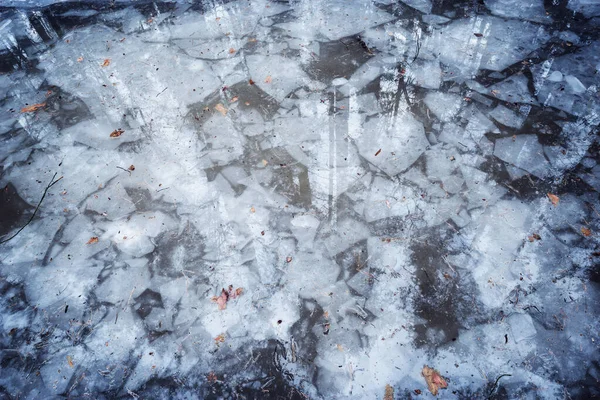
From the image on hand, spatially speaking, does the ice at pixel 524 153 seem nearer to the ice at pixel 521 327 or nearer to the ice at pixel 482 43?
the ice at pixel 482 43

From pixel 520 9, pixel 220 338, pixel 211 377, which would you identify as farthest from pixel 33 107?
pixel 520 9

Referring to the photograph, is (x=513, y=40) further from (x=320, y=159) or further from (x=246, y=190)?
(x=246, y=190)

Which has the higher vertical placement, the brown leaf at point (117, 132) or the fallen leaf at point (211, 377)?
the brown leaf at point (117, 132)

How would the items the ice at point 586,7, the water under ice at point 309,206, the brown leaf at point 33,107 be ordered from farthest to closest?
the ice at point 586,7 → the brown leaf at point 33,107 → the water under ice at point 309,206

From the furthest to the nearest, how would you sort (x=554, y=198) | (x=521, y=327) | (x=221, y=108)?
(x=221, y=108), (x=554, y=198), (x=521, y=327)

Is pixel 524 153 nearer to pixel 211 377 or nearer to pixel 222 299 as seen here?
pixel 222 299

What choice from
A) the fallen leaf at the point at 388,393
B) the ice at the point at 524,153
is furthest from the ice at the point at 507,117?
the fallen leaf at the point at 388,393

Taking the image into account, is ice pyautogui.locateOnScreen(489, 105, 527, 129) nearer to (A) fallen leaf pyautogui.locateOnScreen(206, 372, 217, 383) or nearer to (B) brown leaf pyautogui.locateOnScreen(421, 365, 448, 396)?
(B) brown leaf pyautogui.locateOnScreen(421, 365, 448, 396)
